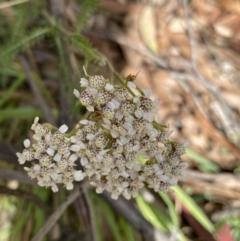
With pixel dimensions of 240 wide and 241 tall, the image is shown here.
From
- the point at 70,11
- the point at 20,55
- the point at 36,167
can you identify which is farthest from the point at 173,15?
the point at 36,167

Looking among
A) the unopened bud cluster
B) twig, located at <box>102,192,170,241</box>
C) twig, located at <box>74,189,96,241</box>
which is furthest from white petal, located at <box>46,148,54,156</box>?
twig, located at <box>102,192,170,241</box>

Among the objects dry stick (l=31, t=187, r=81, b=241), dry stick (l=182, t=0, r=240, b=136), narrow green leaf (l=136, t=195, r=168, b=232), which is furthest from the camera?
dry stick (l=182, t=0, r=240, b=136)

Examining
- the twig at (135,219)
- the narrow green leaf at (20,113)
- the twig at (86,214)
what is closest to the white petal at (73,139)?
the twig at (86,214)

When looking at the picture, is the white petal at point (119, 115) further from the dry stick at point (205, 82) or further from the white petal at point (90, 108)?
the dry stick at point (205, 82)

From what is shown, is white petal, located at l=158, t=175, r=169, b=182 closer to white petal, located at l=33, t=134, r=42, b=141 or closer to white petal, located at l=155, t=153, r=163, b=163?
white petal, located at l=155, t=153, r=163, b=163

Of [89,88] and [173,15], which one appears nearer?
[89,88]

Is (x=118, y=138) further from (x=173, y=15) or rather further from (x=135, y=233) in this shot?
(x=173, y=15)
